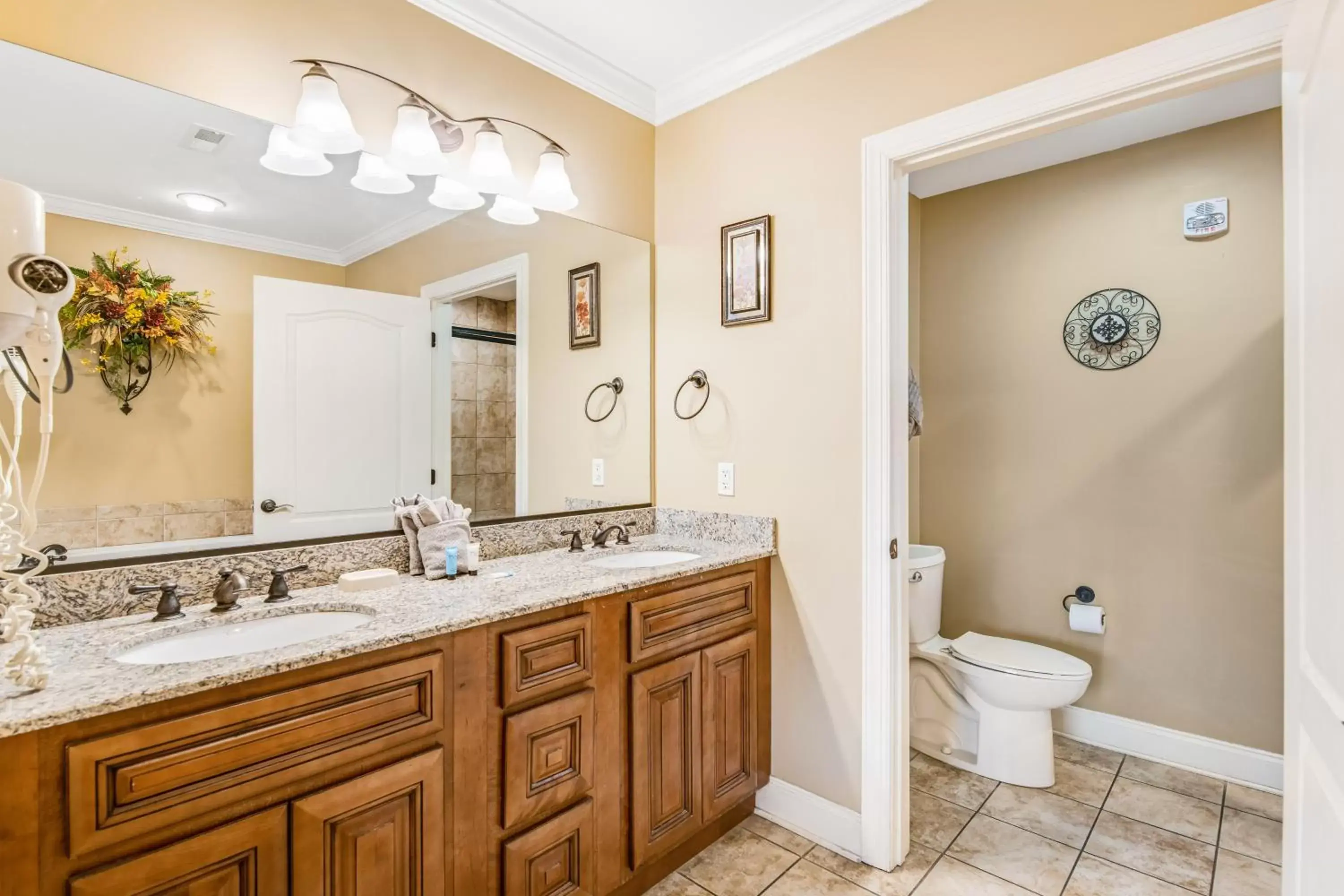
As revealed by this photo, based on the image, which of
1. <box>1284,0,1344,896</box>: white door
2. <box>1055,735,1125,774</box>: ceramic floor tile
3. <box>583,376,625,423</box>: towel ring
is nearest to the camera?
<box>1284,0,1344,896</box>: white door

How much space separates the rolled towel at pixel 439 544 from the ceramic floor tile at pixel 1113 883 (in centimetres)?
189

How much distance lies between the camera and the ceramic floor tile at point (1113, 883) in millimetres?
1786

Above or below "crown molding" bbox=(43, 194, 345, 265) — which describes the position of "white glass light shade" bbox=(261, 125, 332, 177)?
above

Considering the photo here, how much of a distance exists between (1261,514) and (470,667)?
2.69 m

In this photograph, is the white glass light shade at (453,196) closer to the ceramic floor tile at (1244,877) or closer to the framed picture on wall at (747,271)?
the framed picture on wall at (747,271)

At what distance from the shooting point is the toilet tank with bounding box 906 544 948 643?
2.66 metres

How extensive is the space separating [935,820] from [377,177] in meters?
2.60

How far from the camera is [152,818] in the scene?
97 cm

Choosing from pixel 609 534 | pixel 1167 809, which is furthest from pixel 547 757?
pixel 1167 809

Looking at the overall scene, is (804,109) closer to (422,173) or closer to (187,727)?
(422,173)

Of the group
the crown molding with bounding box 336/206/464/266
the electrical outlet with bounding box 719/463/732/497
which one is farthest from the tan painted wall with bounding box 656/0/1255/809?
the crown molding with bounding box 336/206/464/266

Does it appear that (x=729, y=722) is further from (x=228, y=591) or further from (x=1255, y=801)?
(x=1255, y=801)

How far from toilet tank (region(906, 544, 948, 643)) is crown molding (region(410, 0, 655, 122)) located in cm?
206

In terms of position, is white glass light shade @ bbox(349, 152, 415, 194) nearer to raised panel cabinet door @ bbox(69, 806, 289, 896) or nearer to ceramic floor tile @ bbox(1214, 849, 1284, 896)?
raised panel cabinet door @ bbox(69, 806, 289, 896)
